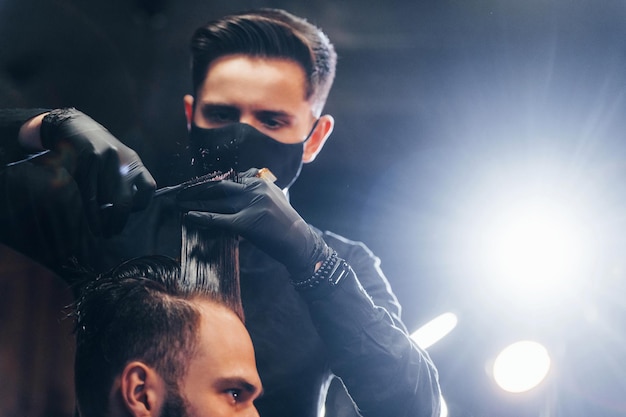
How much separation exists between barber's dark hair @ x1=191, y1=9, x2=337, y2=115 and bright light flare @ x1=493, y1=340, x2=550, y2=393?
1048 mm

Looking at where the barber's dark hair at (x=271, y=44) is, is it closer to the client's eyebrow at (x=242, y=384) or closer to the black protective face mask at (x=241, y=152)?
the black protective face mask at (x=241, y=152)

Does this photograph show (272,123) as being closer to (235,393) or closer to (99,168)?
(99,168)

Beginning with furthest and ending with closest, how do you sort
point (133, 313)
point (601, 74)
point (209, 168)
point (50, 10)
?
point (601, 74), point (50, 10), point (209, 168), point (133, 313)

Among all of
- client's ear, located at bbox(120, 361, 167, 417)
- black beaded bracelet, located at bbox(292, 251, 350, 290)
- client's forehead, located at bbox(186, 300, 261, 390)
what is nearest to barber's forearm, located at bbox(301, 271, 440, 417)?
black beaded bracelet, located at bbox(292, 251, 350, 290)

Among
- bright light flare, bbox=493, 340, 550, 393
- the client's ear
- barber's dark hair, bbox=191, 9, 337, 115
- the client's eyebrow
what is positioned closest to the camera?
the client's ear

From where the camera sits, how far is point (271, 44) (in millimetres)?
2084

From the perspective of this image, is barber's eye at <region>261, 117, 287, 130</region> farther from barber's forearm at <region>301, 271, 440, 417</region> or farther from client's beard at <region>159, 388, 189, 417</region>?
client's beard at <region>159, 388, 189, 417</region>

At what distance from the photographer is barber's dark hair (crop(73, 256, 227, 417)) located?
5.41 ft

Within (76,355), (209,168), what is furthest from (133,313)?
(209,168)

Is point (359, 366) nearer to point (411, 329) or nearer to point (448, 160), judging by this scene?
point (411, 329)

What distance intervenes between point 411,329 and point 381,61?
915mm

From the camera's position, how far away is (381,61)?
2264mm

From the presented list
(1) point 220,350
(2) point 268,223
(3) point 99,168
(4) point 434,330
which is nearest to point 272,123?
(2) point 268,223

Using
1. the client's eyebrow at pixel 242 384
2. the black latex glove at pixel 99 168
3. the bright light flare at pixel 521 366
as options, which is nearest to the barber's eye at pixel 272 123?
the black latex glove at pixel 99 168
